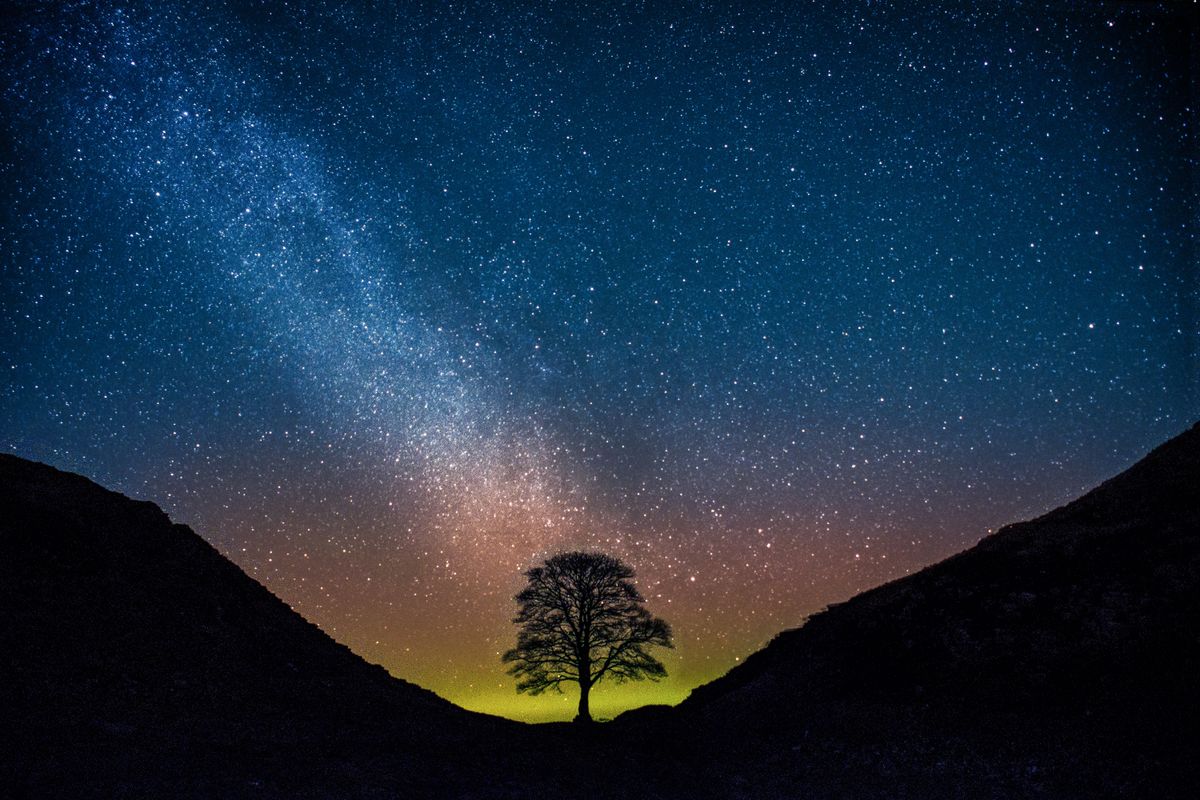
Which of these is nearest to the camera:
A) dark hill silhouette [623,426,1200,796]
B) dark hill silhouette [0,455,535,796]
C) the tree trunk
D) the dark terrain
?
dark hill silhouette [0,455,535,796]

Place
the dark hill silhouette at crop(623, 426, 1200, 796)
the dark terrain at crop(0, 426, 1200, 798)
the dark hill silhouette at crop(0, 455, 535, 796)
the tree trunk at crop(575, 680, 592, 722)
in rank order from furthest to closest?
the tree trunk at crop(575, 680, 592, 722)
the dark hill silhouette at crop(623, 426, 1200, 796)
the dark terrain at crop(0, 426, 1200, 798)
the dark hill silhouette at crop(0, 455, 535, 796)

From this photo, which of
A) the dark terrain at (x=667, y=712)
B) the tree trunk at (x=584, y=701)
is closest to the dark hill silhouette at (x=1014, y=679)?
the dark terrain at (x=667, y=712)

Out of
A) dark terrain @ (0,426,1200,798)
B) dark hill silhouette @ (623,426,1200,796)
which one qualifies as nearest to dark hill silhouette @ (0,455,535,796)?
dark terrain @ (0,426,1200,798)

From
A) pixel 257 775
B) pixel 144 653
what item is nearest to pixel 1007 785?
pixel 257 775

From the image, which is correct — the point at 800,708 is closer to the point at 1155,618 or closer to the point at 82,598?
the point at 1155,618

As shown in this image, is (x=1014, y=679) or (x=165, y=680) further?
(x=1014, y=679)

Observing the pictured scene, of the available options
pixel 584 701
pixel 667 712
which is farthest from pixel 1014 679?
pixel 584 701

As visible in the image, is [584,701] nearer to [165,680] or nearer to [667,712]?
[667,712]

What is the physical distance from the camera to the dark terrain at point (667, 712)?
13.1 m

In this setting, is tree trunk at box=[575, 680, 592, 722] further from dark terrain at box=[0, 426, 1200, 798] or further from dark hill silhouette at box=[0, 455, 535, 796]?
dark hill silhouette at box=[0, 455, 535, 796]

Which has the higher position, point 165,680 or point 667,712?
point 165,680

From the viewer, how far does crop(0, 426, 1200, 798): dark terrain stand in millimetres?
13109

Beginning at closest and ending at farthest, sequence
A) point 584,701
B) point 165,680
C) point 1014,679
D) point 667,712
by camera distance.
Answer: point 165,680 → point 1014,679 → point 667,712 → point 584,701

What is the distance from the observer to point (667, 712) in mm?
27078
